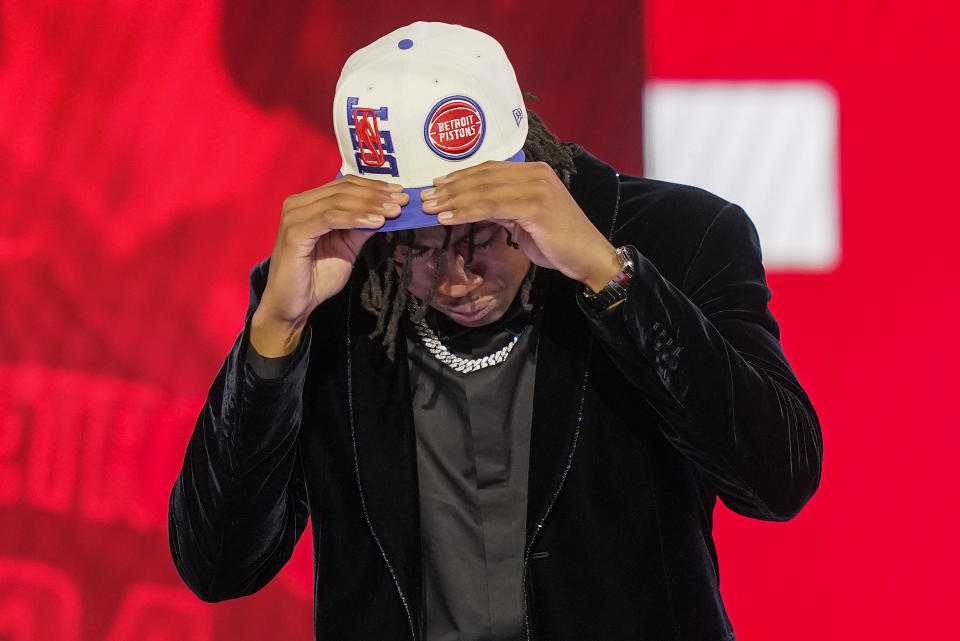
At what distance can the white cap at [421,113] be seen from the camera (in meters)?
1.26

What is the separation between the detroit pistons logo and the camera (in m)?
1.26

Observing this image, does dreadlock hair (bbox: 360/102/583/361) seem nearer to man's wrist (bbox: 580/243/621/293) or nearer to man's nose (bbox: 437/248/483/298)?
man's nose (bbox: 437/248/483/298)

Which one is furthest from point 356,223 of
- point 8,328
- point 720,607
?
point 8,328

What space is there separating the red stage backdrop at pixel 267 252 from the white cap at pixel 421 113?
120 centimetres

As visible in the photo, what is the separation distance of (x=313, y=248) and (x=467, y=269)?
0.63ft

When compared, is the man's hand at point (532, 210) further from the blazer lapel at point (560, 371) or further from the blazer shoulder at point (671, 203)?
the blazer shoulder at point (671, 203)

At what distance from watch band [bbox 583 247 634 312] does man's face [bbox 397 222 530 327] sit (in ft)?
0.58

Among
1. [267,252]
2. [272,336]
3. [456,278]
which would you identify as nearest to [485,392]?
[456,278]

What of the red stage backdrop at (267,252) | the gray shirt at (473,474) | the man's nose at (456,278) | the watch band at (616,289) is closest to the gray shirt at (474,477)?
the gray shirt at (473,474)

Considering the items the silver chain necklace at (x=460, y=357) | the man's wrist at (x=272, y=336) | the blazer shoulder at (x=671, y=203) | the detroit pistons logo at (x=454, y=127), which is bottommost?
the silver chain necklace at (x=460, y=357)

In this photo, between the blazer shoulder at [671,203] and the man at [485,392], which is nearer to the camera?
the man at [485,392]

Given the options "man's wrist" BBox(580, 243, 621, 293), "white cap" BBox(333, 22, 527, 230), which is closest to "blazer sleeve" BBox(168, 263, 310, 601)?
"white cap" BBox(333, 22, 527, 230)

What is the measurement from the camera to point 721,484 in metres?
1.29

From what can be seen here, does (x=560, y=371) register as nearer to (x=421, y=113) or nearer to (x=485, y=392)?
(x=485, y=392)
